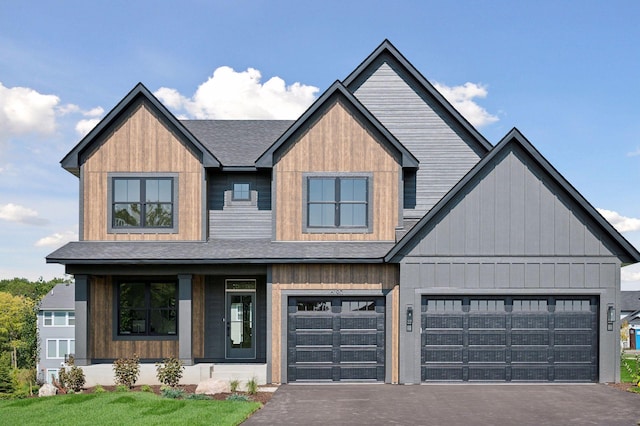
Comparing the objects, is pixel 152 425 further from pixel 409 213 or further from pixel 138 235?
pixel 409 213

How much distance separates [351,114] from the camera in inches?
706

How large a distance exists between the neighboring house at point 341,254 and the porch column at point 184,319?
0.15 feet

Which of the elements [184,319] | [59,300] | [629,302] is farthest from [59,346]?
[629,302]

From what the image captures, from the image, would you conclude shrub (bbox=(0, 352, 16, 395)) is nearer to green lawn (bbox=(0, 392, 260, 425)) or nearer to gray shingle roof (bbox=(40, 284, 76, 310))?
green lawn (bbox=(0, 392, 260, 425))

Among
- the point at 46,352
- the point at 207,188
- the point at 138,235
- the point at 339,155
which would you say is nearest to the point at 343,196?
the point at 339,155

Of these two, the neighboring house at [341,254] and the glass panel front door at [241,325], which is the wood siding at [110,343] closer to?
the neighboring house at [341,254]

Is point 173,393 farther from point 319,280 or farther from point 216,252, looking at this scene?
point 319,280

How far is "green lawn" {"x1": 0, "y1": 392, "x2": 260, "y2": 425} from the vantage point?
12.2m

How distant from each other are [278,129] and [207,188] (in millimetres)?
4218

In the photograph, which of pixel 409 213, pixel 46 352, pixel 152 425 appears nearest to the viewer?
pixel 152 425

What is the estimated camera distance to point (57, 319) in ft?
177

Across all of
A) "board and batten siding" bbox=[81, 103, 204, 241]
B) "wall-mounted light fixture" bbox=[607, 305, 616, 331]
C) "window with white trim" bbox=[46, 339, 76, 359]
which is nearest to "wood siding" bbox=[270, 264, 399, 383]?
"board and batten siding" bbox=[81, 103, 204, 241]

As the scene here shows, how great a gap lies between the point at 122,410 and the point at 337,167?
352 inches

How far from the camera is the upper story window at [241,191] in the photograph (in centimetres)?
1903
